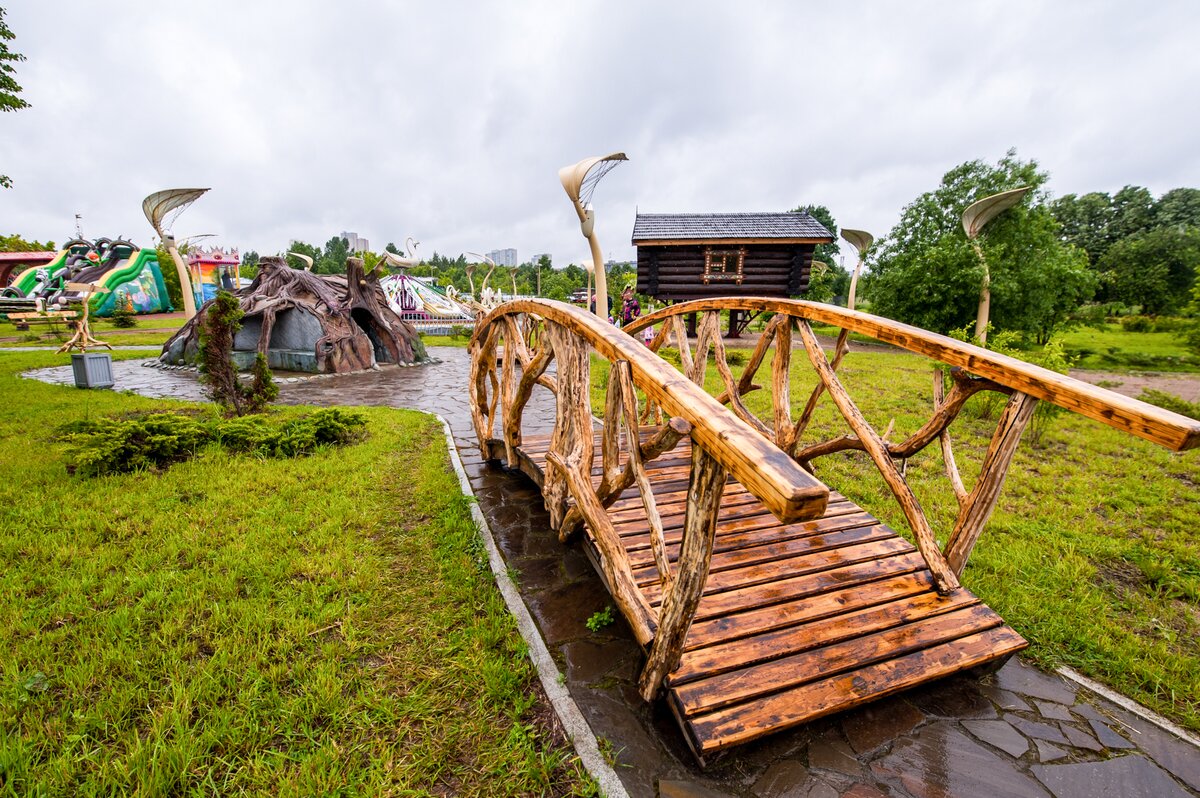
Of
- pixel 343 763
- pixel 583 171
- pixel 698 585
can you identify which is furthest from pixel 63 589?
pixel 583 171

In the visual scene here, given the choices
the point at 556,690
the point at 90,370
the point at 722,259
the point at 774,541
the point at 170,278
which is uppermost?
the point at 170,278

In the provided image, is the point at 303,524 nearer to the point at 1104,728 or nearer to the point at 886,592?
the point at 886,592

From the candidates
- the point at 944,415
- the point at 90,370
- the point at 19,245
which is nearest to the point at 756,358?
the point at 944,415

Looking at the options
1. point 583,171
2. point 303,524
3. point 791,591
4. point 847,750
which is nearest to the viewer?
point 847,750

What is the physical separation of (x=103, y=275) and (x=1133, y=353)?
4859 cm

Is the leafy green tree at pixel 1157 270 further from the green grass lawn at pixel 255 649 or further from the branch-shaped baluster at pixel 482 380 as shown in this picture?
the green grass lawn at pixel 255 649

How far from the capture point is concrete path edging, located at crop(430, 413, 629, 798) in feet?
5.94

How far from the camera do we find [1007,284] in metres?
15.5

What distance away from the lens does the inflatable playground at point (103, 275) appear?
90.1 feet

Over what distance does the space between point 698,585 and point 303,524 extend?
3375 mm

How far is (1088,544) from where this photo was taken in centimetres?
359

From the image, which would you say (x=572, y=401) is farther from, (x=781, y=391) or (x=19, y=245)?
(x=19, y=245)

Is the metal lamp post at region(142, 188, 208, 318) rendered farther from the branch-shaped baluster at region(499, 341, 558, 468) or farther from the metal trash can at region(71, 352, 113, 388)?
the branch-shaped baluster at region(499, 341, 558, 468)

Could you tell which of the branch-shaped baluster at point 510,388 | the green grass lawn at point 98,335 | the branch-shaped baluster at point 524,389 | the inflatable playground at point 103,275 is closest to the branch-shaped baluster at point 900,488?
the branch-shaped baluster at point 524,389
